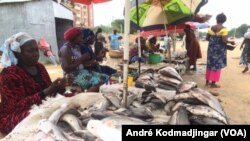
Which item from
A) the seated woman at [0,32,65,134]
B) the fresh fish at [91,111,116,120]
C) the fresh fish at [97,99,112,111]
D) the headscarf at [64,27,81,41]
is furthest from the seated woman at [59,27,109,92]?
the fresh fish at [91,111,116,120]

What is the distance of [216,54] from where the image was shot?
8641mm

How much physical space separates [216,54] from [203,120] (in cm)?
589

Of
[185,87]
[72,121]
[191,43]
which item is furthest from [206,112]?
[191,43]

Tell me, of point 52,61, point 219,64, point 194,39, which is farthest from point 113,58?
point 52,61

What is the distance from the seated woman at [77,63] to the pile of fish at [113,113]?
5.17 feet

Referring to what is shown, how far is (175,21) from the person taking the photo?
34.7ft

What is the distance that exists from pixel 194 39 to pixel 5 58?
903 centimetres

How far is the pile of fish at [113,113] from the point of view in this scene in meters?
2.89

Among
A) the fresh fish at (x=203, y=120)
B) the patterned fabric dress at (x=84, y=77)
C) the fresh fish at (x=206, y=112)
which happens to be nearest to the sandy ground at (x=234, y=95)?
the patterned fabric dress at (x=84, y=77)

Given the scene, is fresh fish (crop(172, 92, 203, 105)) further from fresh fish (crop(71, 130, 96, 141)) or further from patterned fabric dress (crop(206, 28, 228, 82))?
patterned fabric dress (crop(206, 28, 228, 82))

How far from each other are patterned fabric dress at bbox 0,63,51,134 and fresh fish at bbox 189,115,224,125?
169cm

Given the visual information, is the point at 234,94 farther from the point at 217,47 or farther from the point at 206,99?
the point at 206,99

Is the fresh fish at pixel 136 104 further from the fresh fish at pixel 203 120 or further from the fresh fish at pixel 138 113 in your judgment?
the fresh fish at pixel 203 120

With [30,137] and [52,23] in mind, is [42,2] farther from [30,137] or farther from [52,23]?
[30,137]
